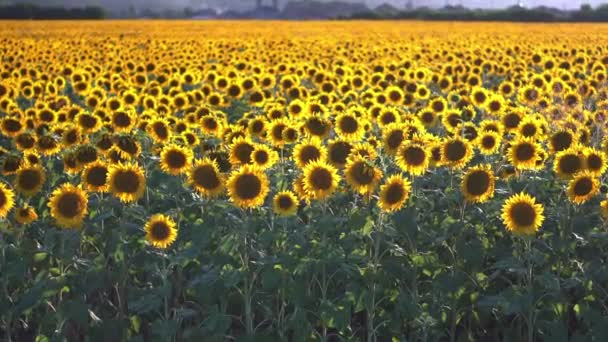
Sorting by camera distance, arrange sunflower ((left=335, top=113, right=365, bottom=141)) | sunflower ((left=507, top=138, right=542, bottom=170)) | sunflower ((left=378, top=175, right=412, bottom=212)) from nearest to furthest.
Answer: sunflower ((left=378, top=175, right=412, bottom=212))
sunflower ((left=507, top=138, right=542, bottom=170))
sunflower ((left=335, top=113, right=365, bottom=141))

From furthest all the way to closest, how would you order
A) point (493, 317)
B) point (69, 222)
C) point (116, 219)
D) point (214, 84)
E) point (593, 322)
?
point (214, 84) → point (116, 219) → point (493, 317) → point (69, 222) → point (593, 322)

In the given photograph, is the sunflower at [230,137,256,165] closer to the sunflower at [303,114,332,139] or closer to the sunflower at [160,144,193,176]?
the sunflower at [160,144,193,176]

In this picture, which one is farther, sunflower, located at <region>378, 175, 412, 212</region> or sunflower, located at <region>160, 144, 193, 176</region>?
sunflower, located at <region>160, 144, 193, 176</region>

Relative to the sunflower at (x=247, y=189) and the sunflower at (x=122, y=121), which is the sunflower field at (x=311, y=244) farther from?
the sunflower at (x=122, y=121)

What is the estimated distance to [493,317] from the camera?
18.5 ft

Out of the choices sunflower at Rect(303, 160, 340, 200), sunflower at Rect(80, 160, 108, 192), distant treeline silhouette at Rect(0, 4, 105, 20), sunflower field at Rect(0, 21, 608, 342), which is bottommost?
distant treeline silhouette at Rect(0, 4, 105, 20)

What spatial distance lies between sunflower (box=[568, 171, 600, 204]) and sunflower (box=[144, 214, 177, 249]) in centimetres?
258

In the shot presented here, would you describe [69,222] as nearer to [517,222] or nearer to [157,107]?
[517,222]

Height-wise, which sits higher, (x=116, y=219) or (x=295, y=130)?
(x=295, y=130)

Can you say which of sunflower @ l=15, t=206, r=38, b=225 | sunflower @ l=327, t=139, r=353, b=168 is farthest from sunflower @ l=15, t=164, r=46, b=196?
sunflower @ l=327, t=139, r=353, b=168

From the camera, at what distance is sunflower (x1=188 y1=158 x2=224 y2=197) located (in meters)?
5.38

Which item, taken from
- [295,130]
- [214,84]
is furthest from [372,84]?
[295,130]

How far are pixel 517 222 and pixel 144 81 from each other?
9.54m

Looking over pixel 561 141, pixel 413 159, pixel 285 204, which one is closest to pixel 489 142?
pixel 561 141
